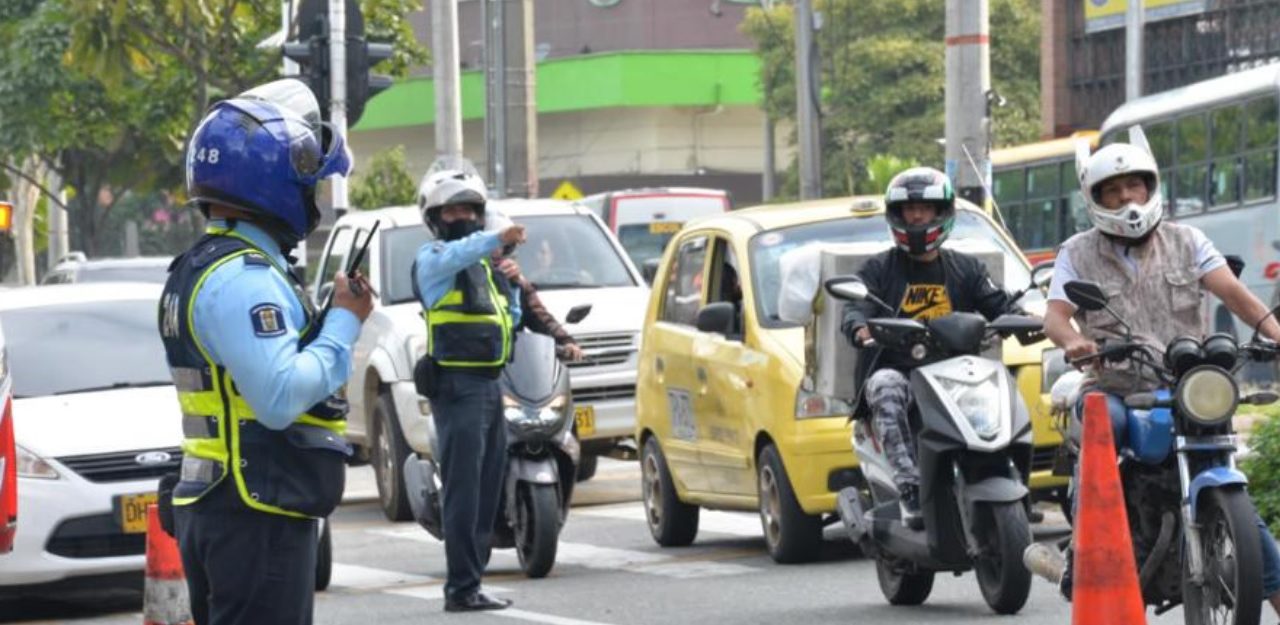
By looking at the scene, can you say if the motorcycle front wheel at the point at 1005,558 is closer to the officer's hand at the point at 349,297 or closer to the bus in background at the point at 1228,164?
the officer's hand at the point at 349,297

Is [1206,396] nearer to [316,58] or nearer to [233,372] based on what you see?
[233,372]

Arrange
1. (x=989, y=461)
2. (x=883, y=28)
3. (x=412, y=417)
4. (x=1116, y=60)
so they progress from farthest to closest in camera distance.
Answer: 1. (x=883, y=28)
2. (x=1116, y=60)
3. (x=412, y=417)
4. (x=989, y=461)

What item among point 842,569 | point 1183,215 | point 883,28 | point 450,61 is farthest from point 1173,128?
point 883,28

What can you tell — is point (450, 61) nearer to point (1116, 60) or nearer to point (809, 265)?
point (809, 265)

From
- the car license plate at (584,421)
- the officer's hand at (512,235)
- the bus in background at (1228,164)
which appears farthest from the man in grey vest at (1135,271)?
the bus in background at (1228,164)

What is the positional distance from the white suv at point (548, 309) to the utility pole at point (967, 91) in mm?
2517

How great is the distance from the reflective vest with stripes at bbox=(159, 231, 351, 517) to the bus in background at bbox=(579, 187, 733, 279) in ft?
108

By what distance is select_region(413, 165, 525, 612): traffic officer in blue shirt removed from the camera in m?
10.9

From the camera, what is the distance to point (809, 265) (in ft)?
35.7

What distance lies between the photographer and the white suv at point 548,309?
53.0ft

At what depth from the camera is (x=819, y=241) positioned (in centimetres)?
1270

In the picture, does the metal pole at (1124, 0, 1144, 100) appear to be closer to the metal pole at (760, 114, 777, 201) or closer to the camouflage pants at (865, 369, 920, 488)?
the metal pole at (760, 114, 777, 201)

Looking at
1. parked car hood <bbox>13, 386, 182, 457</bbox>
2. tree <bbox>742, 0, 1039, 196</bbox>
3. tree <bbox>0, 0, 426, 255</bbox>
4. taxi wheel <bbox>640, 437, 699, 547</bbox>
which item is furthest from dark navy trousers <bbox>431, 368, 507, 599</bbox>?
tree <bbox>742, 0, 1039, 196</bbox>

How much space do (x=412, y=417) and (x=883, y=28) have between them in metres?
46.8
